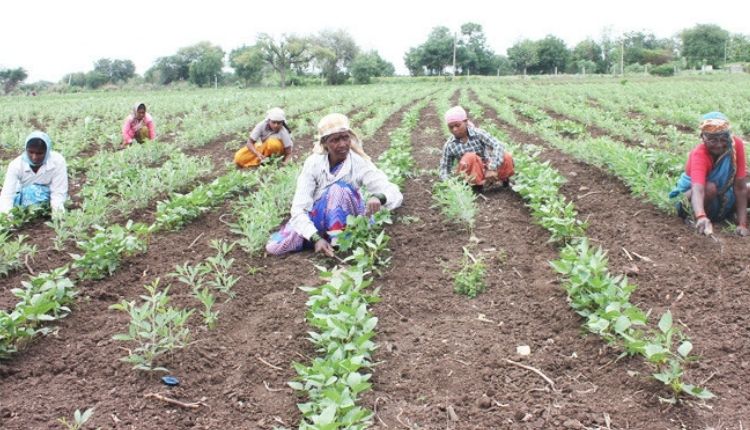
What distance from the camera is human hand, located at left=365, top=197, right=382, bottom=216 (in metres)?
4.61

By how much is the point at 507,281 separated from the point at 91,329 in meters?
2.55

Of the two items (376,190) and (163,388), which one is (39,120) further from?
(163,388)

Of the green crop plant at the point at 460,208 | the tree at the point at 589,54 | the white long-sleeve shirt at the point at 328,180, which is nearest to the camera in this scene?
the white long-sleeve shirt at the point at 328,180

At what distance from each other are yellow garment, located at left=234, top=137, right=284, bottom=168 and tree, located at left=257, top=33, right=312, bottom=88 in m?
50.9

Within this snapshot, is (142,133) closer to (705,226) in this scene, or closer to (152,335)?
(152,335)

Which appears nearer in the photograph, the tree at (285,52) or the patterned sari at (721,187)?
the patterned sari at (721,187)

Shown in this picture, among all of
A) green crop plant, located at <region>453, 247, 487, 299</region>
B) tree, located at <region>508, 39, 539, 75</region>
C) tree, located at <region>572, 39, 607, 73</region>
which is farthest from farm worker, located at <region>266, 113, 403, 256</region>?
tree, located at <region>572, 39, 607, 73</region>

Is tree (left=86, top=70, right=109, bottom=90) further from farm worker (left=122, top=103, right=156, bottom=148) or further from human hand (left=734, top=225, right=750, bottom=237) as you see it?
human hand (left=734, top=225, right=750, bottom=237)

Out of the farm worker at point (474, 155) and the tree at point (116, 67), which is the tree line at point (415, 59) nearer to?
the tree at point (116, 67)

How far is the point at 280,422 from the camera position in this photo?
101 inches

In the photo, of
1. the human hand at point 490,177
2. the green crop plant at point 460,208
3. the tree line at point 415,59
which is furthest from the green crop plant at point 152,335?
the tree line at point 415,59

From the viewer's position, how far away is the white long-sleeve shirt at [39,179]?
574 centimetres

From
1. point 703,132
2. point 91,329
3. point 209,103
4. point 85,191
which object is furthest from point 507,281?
point 209,103

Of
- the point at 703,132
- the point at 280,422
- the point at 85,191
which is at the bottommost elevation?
the point at 280,422
